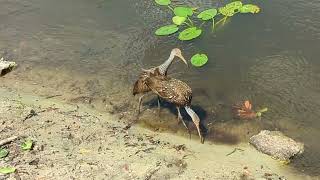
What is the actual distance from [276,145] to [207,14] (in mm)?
3542

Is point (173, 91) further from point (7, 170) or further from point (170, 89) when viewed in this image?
point (7, 170)

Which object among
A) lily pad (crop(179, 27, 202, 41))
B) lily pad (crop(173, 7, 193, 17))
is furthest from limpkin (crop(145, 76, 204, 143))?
lily pad (crop(173, 7, 193, 17))

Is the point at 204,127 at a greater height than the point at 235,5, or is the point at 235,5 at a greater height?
the point at 235,5

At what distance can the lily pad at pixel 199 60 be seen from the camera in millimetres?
8336

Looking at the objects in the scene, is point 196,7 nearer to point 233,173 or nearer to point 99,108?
point 99,108

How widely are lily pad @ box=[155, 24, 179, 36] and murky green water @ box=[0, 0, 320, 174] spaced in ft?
0.64

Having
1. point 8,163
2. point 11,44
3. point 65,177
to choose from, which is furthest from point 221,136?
point 11,44

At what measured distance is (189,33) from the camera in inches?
354

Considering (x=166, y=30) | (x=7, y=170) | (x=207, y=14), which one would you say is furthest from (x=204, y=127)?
(x=7, y=170)

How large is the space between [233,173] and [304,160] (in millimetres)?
1211

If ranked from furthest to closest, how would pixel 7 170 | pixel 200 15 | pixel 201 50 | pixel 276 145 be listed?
pixel 200 15, pixel 201 50, pixel 276 145, pixel 7 170

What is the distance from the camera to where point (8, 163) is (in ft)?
19.4

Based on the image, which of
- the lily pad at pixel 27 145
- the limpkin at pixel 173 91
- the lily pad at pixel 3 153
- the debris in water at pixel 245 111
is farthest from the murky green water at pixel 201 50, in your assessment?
the lily pad at pixel 3 153

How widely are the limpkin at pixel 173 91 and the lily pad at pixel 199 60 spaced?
49.0 inches
